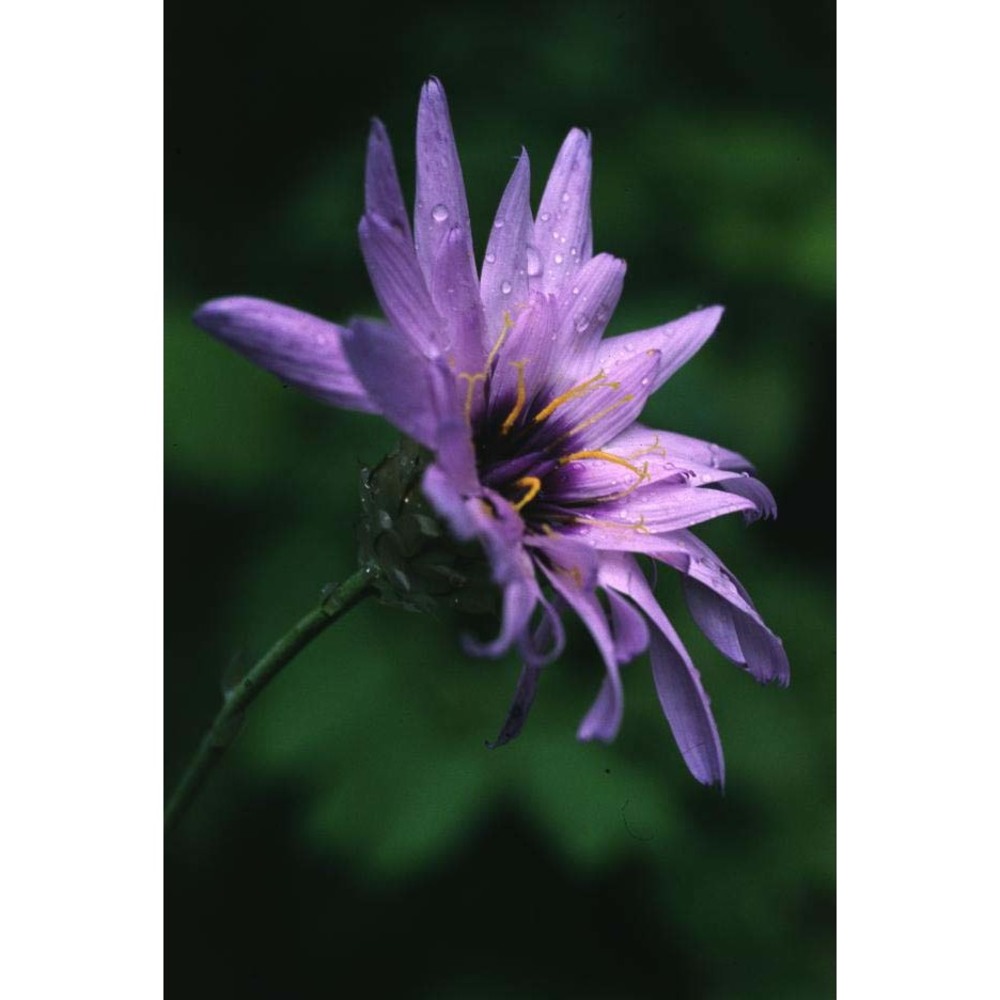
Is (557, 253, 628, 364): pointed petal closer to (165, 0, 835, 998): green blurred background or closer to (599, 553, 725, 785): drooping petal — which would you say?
(599, 553, 725, 785): drooping petal

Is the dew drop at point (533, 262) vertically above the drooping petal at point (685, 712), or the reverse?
the dew drop at point (533, 262)

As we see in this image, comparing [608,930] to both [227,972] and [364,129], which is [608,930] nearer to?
[227,972]

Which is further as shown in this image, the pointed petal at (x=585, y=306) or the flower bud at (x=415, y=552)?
the pointed petal at (x=585, y=306)

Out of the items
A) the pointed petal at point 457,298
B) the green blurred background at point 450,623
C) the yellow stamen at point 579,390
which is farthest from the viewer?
the green blurred background at point 450,623

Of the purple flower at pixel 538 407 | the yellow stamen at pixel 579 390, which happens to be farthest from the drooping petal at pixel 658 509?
the yellow stamen at pixel 579 390

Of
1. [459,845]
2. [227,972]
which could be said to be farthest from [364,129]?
[227,972]

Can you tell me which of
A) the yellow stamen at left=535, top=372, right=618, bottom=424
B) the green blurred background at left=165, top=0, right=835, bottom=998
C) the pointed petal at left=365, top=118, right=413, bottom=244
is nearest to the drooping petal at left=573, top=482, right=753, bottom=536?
the yellow stamen at left=535, top=372, right=618, bottom=424

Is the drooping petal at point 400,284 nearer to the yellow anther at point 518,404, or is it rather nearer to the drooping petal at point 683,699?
the yellow anther at point 518,404
